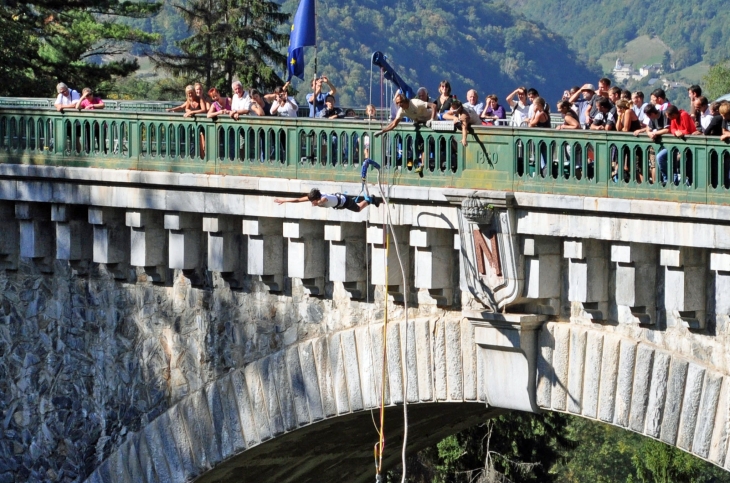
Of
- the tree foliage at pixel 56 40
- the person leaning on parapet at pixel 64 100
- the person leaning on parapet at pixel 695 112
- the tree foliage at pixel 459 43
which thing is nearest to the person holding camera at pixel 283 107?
the person leaning on parapet at pixel 64 100

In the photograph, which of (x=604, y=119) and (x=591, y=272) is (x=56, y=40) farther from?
(x=591, y=272)

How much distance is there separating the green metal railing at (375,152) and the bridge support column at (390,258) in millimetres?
521

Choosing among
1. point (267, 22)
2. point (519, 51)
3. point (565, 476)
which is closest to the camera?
point (267, 22)

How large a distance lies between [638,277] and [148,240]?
20.5 feet

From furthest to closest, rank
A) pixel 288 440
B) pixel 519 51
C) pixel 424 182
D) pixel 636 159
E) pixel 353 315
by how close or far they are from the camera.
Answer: pixel 519 51 < pixel 288 440 < pixel 353 315 < pixel 424 182 < pixel 636 159

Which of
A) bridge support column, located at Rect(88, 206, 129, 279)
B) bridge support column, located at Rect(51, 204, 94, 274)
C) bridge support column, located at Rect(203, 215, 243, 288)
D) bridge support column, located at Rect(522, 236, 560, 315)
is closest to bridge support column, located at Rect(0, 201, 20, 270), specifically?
bridge support column, located at Rect(51, 204, 94, 274)

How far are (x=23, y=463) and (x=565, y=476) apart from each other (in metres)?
39.7

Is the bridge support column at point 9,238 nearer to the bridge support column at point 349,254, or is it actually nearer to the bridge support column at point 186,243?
the bridge support column at point 186,243

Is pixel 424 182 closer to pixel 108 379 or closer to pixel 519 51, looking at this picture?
pixel 108 379

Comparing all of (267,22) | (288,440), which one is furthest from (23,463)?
(267,22)

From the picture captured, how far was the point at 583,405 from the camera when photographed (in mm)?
14195

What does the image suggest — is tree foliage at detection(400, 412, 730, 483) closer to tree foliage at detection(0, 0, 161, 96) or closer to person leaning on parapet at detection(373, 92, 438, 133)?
tree foliage at detection(0, 0, 161, 96)

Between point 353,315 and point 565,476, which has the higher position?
point 353,315

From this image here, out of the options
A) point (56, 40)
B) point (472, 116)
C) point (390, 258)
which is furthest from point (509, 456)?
point (472, 116)
